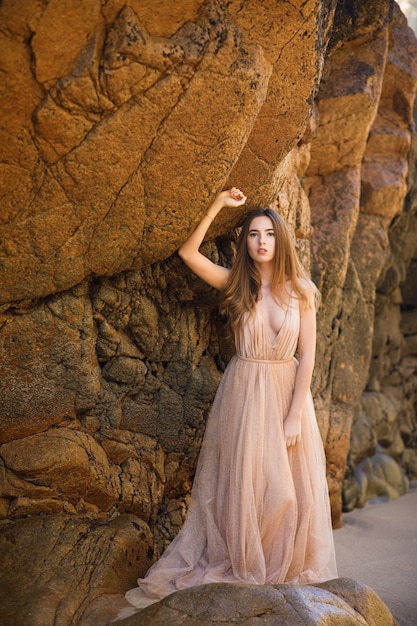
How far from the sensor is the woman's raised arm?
14.5ft

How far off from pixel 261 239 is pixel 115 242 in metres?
0.99

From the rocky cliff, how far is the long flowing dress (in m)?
0.39

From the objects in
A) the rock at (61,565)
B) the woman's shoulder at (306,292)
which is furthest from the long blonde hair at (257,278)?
the rock at (61,565)

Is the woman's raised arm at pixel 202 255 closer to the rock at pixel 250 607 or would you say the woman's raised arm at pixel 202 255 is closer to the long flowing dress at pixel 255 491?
the long flowing dress at pixel 255 491

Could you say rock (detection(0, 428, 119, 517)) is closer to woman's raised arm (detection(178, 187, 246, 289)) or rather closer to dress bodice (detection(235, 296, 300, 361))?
dress bodice (detection(235, 296, 300, 361))

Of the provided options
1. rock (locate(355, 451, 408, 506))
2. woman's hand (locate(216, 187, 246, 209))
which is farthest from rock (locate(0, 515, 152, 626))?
rock (locate(355, 451, 408, 506))

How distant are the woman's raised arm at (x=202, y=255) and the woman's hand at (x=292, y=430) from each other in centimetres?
100

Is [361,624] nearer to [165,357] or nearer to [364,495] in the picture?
[165,357]

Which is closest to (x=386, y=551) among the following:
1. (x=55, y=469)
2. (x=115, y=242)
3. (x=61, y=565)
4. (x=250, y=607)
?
(x=250, y=607)

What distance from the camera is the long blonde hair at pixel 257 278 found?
14.8 feet

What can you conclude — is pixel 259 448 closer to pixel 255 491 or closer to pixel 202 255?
pixel 255 491

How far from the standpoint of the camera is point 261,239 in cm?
452

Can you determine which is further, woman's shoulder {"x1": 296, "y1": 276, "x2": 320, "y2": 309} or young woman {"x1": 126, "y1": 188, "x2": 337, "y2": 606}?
woman's shoulder {"x1": 296, "y1": 276, "x2": 320, "y2": 309}

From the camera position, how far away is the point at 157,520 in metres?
4.83
